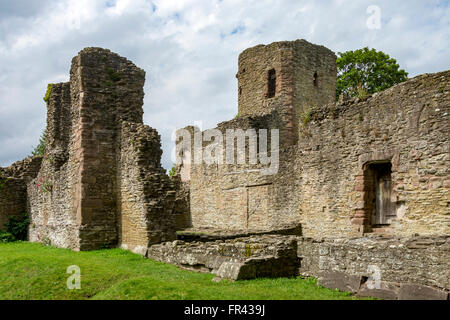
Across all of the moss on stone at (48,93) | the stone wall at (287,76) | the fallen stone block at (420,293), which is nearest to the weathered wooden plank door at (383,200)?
the fallen stone block at (420,293)

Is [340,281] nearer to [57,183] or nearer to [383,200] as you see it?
[383,200]

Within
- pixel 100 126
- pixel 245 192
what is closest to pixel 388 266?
pixel 100 126

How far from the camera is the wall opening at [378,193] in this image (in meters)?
12.1

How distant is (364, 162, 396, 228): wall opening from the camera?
12.1m

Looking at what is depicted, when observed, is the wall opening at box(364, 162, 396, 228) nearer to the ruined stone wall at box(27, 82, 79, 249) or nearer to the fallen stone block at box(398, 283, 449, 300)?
the fallen stone block at box(398, 283, 449, 300)

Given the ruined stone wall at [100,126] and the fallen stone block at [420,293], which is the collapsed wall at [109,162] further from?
the fallen stone block at [420,293]

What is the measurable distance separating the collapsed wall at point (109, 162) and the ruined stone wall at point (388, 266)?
5843 millimetres

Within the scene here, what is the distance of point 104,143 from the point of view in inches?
585

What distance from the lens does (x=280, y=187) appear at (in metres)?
17.0
